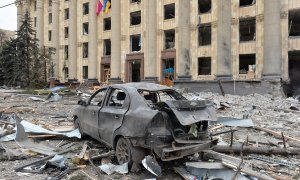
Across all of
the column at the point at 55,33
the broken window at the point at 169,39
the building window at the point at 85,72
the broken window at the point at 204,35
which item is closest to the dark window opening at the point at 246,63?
the broken window at the point at 204,35

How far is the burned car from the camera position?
499 centimetres

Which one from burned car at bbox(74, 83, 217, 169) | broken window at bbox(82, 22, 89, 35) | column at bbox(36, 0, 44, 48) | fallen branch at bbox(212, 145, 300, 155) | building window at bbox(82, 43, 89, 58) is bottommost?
fallen branch at bbox(212, 145, 300, 155)

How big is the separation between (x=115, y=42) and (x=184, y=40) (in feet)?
33.3

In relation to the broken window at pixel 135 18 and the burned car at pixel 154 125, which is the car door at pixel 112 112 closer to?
the burned car at pixel 154 125

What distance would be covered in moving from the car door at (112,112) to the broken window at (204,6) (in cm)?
2700

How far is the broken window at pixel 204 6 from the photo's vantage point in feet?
103

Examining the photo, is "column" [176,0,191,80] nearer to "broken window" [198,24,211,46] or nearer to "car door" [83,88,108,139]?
"broken window" [198,24,211,46]

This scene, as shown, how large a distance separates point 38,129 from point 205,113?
5.20 metres

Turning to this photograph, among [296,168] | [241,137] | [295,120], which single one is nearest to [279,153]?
[296,168]

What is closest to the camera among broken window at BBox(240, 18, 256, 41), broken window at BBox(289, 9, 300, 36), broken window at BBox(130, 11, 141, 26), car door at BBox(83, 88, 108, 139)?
car door at BBox(83, 88, 108, 139)

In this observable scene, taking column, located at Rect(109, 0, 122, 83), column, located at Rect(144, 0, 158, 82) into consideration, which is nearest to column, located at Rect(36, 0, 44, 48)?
column, located at Rect(109, 0, 122, 83)

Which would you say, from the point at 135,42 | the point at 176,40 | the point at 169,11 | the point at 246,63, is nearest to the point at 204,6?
the point at 169,11

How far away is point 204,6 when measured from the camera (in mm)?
31891

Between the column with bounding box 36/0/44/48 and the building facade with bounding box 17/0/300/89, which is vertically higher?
the column with bounding box 36/0/44/48
